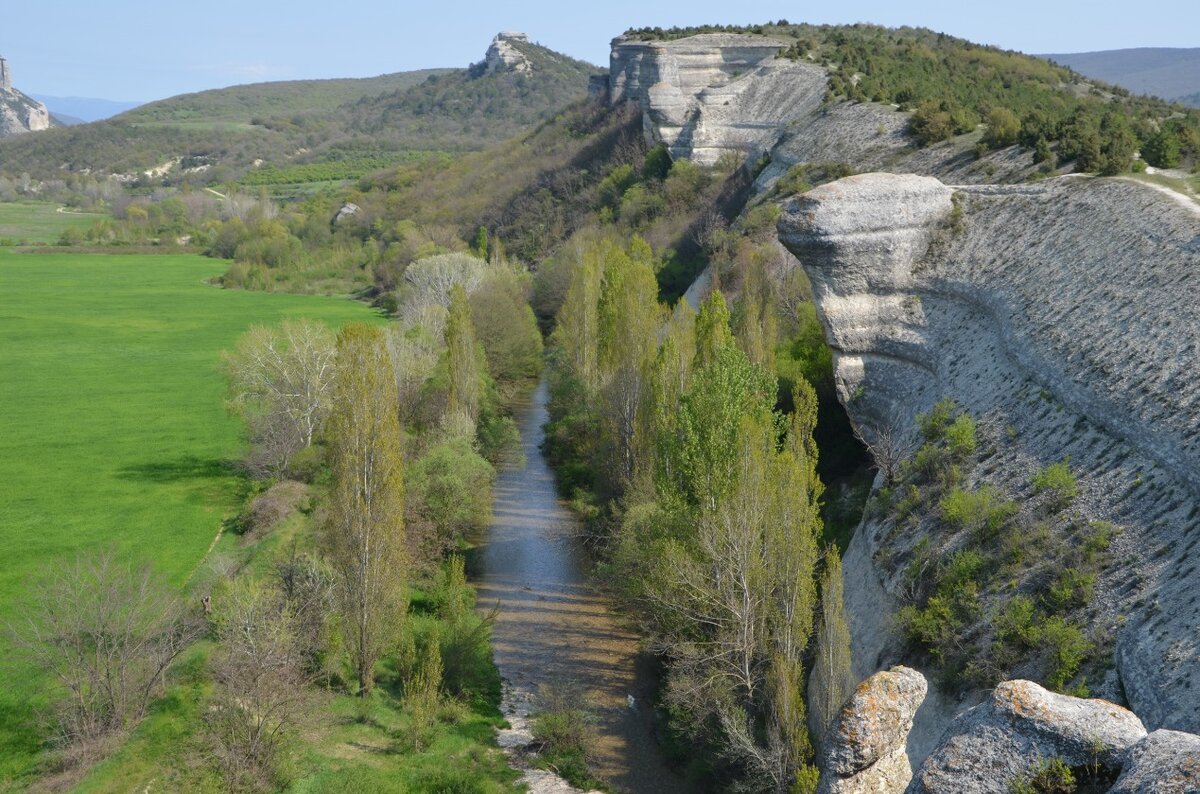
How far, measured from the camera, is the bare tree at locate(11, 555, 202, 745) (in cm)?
2023

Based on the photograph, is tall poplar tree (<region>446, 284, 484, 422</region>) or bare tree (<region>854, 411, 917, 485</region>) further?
tall poplar tree (<region>446, 284, 484, 422</region>)

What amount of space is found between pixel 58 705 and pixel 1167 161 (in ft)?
99.6

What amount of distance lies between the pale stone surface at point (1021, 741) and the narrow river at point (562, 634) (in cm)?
1377

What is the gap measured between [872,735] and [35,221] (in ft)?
457

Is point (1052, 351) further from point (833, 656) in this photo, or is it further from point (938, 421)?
point (833, 656)

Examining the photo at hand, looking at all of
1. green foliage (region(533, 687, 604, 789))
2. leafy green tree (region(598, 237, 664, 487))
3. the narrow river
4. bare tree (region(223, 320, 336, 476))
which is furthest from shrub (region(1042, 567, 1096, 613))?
bare tree (region(223, 320, 336, 476))

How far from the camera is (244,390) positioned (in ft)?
123

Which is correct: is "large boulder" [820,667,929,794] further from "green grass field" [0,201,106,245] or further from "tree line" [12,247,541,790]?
"green grass field" [0,201,106,245]

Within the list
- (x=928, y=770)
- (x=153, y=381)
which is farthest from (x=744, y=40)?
(x=928, y=770)

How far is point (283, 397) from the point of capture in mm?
35406

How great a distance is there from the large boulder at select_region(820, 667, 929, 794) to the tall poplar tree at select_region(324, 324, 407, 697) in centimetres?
1356

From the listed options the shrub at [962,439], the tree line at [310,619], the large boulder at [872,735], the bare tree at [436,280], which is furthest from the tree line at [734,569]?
the bare tree at [436,280]

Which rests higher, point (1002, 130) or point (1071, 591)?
point (1002, 130)

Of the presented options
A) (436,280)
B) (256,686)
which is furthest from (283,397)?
(436,280)
